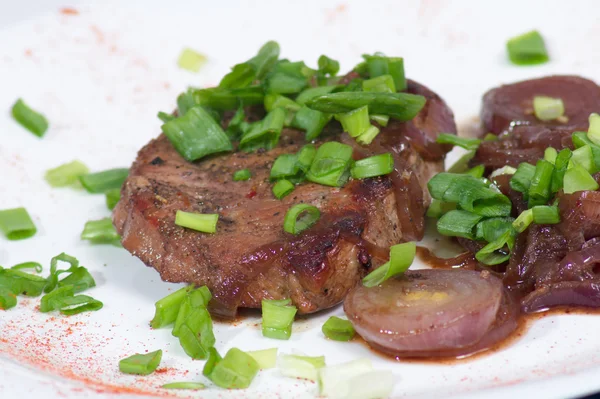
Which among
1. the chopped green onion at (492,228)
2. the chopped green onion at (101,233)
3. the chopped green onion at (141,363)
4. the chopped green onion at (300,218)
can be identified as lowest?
the chopped green onion at (141,363)

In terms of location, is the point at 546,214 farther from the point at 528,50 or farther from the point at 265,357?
the point at 528,50

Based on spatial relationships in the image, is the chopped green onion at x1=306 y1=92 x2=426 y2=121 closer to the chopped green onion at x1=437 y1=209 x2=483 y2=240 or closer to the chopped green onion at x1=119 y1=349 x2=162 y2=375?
the chopped green onion at x1=437 y1=209 x2=483 y2=240

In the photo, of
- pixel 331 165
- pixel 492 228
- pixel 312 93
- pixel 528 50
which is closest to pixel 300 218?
pixel 331 165

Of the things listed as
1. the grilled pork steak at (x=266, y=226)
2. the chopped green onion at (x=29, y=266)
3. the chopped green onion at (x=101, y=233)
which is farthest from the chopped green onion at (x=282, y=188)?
the chopped green onion at (x=29, y=266)

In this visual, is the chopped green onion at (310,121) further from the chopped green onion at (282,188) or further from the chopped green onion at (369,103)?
the chopped green onion at (282,188)

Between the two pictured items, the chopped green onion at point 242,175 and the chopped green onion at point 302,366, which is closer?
the chopped green onion at point 302,366
